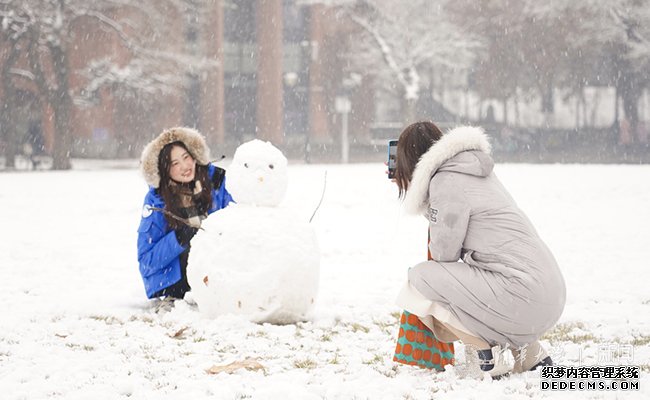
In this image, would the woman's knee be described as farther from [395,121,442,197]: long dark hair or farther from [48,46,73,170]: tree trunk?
[48,46,73,170]: tree trunk

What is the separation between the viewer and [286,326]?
5.70m

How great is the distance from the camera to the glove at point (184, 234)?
21.2 ft

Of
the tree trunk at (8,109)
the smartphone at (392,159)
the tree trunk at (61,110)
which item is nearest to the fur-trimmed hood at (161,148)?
the smartphone at (392,159)

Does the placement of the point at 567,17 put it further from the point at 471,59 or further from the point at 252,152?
the point at 252,152

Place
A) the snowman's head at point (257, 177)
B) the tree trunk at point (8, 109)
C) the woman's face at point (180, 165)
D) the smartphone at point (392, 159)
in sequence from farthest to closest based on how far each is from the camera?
1. the tree trunk at point (8, 109)
2. the woman's face at point (180, 165)
3. the snowman's head at point (257, 177)
4. the smartphone at point (392, 159)

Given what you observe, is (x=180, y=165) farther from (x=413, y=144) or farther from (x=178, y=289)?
(x=413, y=144)

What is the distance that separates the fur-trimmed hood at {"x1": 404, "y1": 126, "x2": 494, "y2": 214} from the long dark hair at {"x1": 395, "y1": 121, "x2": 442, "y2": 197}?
0.24ft

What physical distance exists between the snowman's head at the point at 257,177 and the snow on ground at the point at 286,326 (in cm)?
93

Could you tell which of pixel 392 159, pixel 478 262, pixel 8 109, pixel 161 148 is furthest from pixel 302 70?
pixel 478 262

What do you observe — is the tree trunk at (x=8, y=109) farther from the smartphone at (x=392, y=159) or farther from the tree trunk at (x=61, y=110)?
the smartphone at (x=392, y=159)

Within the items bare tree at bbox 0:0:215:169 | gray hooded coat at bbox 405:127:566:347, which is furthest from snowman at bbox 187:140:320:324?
bare tree at bbox 0:0:215:169

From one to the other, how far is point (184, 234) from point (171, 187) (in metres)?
0.41

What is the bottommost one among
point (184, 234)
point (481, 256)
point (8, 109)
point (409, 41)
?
point (184, 234)

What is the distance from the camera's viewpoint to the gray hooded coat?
4.15 metres
